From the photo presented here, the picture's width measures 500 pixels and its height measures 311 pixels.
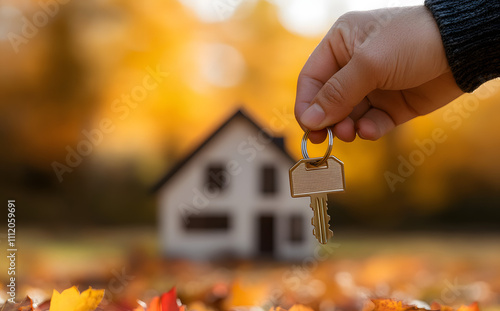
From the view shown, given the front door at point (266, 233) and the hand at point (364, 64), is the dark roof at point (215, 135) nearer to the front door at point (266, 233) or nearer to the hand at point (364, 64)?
the front door at point (266, 233)

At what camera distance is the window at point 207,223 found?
242cm

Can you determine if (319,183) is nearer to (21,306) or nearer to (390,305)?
(390,305)

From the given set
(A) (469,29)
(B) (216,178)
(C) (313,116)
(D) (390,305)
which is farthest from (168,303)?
(B) (216,178)

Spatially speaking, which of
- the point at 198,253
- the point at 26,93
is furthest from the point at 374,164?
the point at 26,93

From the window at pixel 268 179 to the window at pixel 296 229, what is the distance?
0.60ft

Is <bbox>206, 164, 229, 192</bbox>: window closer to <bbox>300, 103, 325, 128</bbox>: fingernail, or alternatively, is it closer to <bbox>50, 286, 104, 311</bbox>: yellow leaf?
<bbox>300, 103, 325, 128</bbox>: fingernail

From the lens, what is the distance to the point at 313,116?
0.58 m

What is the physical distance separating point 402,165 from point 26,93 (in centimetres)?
236

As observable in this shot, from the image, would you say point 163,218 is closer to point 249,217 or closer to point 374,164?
point 249,217

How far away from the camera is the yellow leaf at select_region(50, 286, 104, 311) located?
1.13ft

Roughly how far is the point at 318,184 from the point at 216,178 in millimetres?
1884

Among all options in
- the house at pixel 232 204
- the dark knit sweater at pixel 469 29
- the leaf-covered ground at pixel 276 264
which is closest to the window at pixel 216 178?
the house at pixel 232 204

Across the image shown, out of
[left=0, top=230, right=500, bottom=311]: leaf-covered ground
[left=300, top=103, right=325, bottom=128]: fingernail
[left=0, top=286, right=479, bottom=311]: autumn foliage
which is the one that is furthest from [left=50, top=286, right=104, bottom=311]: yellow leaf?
[left=0, top=230, right=500, bottom=311]: leaf-covered ground

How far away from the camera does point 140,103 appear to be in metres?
2.62
